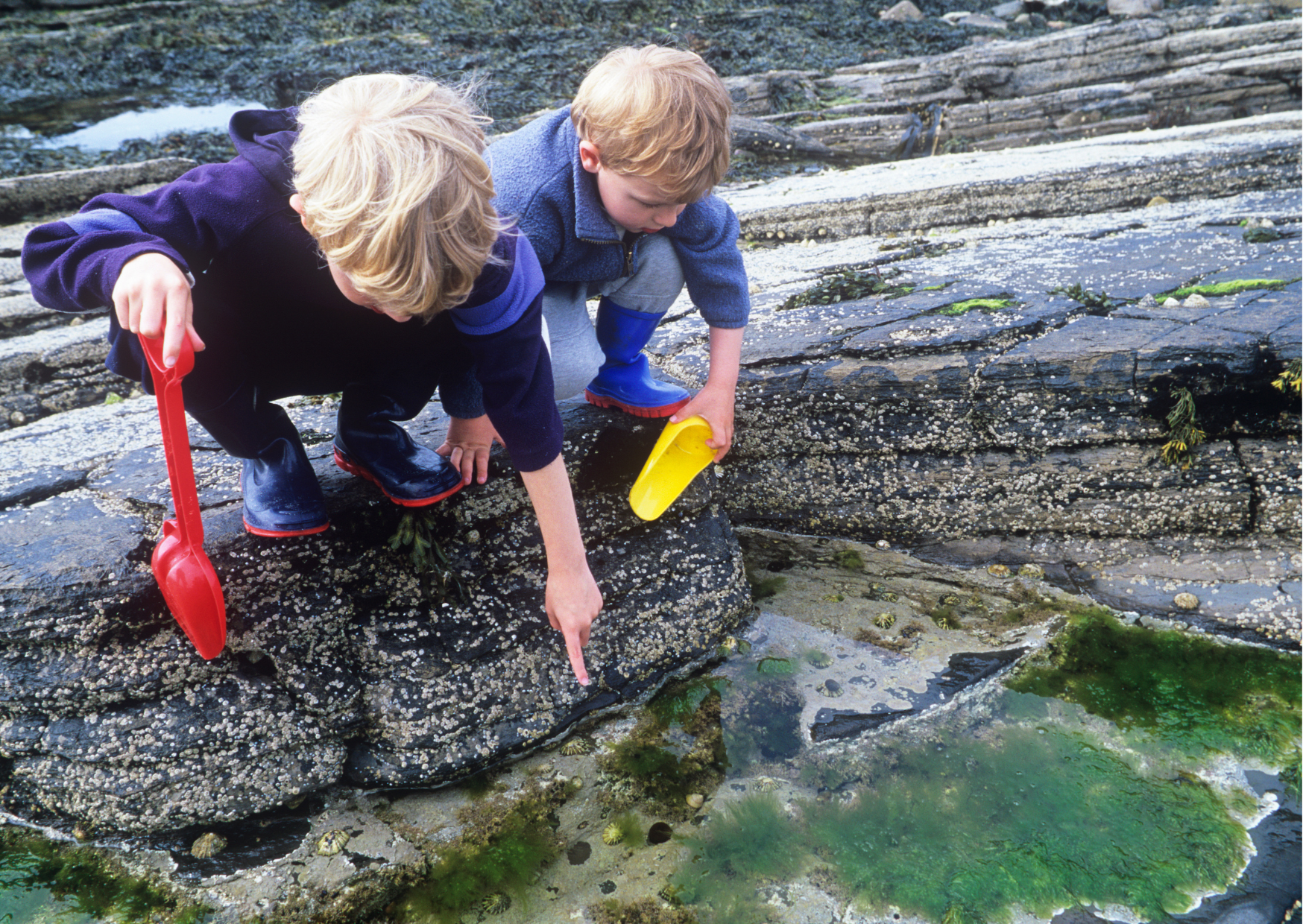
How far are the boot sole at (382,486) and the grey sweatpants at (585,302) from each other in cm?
45

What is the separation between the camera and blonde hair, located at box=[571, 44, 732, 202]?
→ 1.81 metres

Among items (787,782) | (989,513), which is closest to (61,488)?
(787,782)

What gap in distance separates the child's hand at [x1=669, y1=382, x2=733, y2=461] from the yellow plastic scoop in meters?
0.09

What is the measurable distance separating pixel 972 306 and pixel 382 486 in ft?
7.73

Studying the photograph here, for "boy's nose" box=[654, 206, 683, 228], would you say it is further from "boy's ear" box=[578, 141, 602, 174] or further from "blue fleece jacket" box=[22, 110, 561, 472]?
"blue fleece jacket" box=[22, 110, 561, 472]

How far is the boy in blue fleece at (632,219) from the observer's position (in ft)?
6.04

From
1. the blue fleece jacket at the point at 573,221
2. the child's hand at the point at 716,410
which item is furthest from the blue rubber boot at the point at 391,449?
the child's hand at the point at 716,410

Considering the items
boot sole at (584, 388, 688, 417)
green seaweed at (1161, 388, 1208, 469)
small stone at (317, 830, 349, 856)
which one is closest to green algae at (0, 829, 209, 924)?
small stone at (317, 830, 349, 856)

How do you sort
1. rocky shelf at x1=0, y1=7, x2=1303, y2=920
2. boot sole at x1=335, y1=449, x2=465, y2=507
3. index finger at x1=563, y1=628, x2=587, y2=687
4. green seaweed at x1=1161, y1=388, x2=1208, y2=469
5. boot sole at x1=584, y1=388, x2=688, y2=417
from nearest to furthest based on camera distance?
1. index finger at x1=563, y1=628, x2=587, y2=687
2. rocky shelf at x1=0, y1=7, x2=1303, y2=920
3. boot sole at x1=335, y1=449, x2=465, y2=507
4. boot sole at x1=584, y1=388, x2=688, y2=417
5. green seaweed at x1=1161, y1=388, x2=1208, y2=469

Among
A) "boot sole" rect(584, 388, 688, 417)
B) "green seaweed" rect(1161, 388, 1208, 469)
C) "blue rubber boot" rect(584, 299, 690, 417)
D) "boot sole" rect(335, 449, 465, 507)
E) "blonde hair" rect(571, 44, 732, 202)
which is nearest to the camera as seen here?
"blonde hair" rect(571, 44, 732, 202)

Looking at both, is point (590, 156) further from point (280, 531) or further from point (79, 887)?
point (79, 887)

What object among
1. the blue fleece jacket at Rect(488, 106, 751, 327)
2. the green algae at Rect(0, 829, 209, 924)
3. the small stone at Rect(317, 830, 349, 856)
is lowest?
the green algae at Rect(0, 829, 209, 924)

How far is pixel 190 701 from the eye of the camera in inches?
85.6

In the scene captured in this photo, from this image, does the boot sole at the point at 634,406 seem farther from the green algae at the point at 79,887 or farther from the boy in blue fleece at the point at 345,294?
the green algae at the point at 79,887
